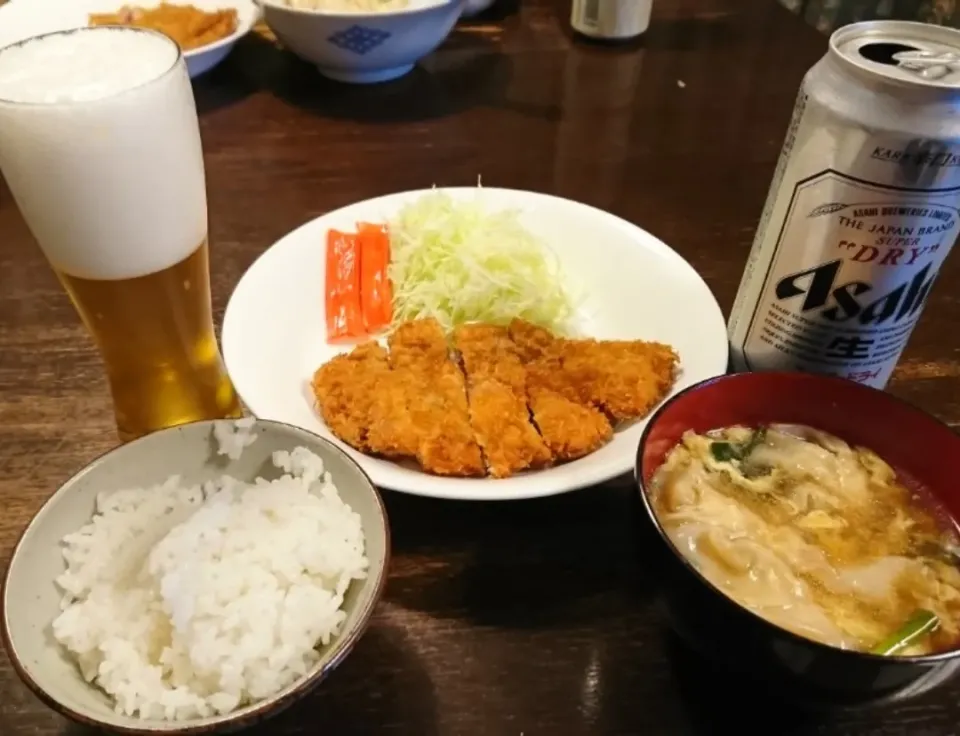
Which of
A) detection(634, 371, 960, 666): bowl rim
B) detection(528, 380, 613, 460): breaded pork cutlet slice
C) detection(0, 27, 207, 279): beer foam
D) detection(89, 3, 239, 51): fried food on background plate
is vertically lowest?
detection(89, 3, 239, 51): fried food on background plate

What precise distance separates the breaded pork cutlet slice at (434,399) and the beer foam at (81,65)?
0.58m

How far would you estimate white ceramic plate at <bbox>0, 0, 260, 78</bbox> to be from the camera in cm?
244

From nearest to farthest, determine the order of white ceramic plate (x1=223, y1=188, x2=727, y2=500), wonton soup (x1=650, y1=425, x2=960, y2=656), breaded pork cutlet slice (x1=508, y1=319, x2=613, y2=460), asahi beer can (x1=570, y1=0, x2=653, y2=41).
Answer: wonton soup (x1=650, y1=425, x2=960, y2=656) < white ceramic plate (x1=223, y1=188, x2=727, y2=500) < breaded pork cutlet slice (x1=508, y1=319, x2=613, y2=460) < asahi beer can (x1=570, y1=0, x2=653, y2=41)

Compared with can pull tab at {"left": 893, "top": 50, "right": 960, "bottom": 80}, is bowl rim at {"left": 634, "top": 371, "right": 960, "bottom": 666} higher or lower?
lower

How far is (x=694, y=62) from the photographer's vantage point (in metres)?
2.71

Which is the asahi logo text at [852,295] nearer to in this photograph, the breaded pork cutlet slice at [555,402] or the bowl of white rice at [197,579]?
the breaded pork cutlet slice at [555,402]

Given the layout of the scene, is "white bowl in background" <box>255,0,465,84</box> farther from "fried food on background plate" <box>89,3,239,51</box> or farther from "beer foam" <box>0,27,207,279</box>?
"beer foam" <box>0,27,207,279</box>

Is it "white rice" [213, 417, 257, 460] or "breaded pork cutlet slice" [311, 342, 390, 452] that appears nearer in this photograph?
"white rice" [213, 417, 257, 460]

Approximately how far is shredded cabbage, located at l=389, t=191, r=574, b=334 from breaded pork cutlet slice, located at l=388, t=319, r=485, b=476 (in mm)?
143

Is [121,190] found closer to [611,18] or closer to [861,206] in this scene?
[861,206]

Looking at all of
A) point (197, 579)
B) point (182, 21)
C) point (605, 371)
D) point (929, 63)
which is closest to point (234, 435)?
point (197, 579)

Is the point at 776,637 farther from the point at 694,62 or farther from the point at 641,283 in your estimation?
the point at 694,62

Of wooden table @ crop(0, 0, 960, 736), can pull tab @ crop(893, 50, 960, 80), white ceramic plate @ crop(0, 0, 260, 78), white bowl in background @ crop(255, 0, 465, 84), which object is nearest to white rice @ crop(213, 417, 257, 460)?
wooden table @ crop(0, 0, 960, 736)

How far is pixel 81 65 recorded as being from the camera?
1110mm
